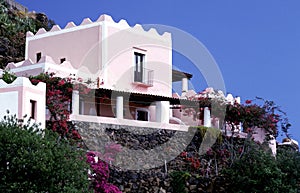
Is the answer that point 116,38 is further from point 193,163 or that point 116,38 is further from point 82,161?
point 82,161

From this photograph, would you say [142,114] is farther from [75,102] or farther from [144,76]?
[75,102]

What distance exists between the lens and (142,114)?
101ft

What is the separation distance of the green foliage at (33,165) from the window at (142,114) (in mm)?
12916

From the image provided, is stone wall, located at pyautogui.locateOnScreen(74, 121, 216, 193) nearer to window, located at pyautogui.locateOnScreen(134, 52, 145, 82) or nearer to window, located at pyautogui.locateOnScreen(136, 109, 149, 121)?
window, located at pyautogui.locateOnScreen(136, 109, 149, 121)

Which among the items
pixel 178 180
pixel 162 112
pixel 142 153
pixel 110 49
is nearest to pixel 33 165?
pixel 142 153

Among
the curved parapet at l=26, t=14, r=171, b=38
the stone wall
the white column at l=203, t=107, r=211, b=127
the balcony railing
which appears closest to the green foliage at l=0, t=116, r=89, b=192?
the stone wall

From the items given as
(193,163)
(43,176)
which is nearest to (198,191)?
(193,163)

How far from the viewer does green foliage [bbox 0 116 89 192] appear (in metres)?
16.8

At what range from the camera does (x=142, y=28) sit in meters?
32.0

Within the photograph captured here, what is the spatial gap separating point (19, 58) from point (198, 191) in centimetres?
1992

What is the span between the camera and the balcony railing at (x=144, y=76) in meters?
31.2

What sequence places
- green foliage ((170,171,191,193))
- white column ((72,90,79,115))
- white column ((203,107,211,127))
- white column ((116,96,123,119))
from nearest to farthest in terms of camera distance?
white column ((72,90,79,115)) < green foliage ((170,171,191,193)) < white column ((116,96,123,119)) < white column ((203,107,211,127))

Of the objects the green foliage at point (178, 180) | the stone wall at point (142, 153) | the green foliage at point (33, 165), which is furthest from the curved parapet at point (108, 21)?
the green foliage at point (33, 165)

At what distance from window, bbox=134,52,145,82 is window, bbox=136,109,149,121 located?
61.8 inches
